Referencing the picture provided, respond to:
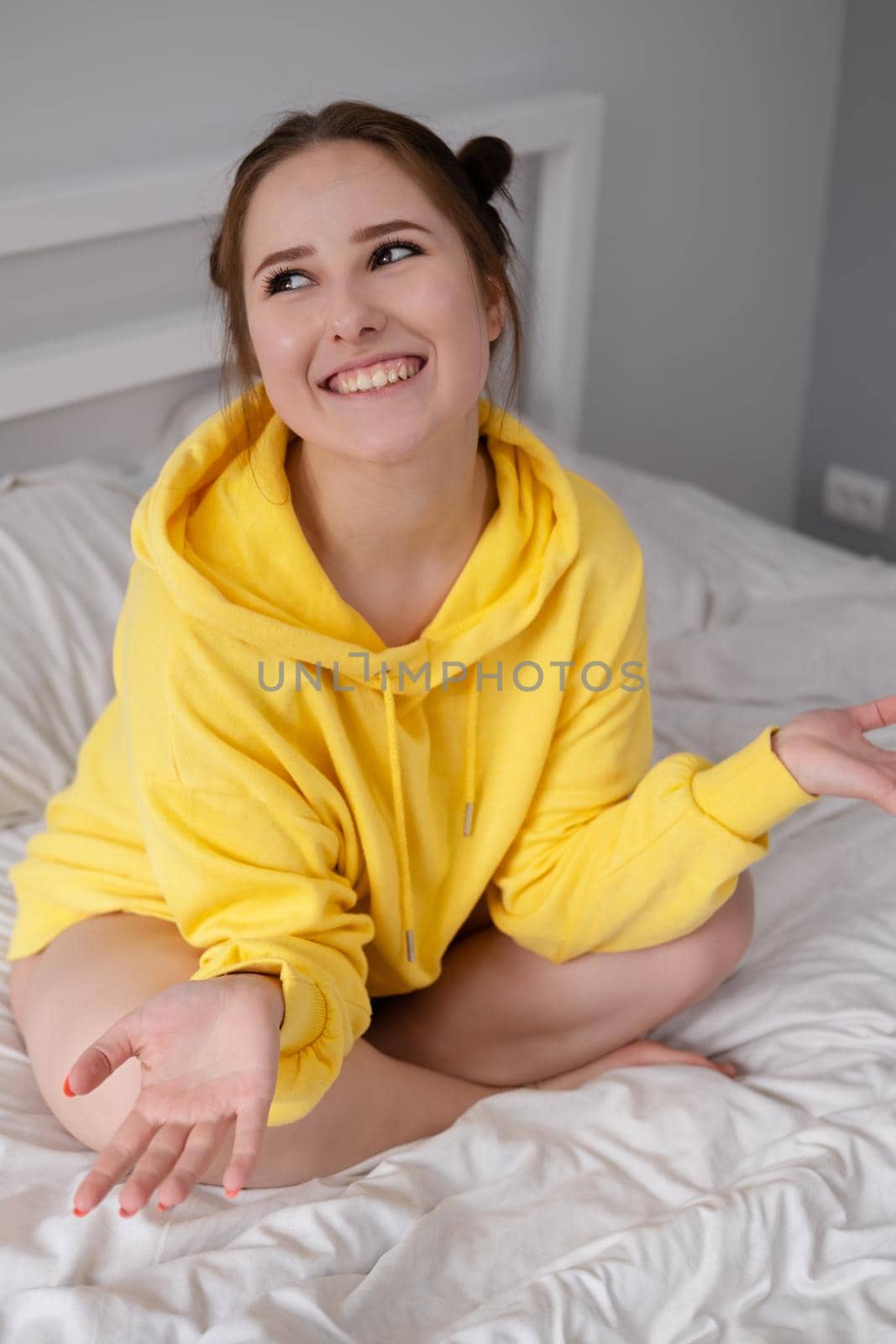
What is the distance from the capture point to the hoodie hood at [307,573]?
3.54 ft

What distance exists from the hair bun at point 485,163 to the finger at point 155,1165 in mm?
700

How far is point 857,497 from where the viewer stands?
8.87 feet

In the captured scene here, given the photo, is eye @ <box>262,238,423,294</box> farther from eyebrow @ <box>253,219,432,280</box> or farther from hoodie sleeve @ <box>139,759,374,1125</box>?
hoodie sleeve @ <box>139,759,374,1125</box>

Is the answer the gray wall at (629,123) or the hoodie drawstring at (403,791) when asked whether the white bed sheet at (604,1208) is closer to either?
the hoodie drawstring at (403,791)

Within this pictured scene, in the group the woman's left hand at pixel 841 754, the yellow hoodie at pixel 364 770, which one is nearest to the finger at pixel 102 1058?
the yellow hoodie at pixel 364 770

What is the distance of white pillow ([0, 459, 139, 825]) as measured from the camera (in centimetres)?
148

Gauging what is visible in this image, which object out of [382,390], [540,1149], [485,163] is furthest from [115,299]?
[540,1149]

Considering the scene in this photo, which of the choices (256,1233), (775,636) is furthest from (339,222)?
(775,636)

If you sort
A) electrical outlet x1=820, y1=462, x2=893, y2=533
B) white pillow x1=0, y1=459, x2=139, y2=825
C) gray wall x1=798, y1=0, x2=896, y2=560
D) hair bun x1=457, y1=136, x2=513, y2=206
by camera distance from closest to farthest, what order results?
1. hair bun x1=457, y1=136, x2=513, y2=206
2. white pillow x1=0, y1=459, x2=139, y2=825
3. gray wall x1=798, y1=0, x2=896, y2=560
4. electrical outlet x1=820, y1=462, x2=893, y2=533

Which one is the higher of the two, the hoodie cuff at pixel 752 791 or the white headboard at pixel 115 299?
the white headboard at pixel 115 299

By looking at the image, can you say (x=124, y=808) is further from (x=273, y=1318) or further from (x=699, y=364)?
(x=699, y=364)

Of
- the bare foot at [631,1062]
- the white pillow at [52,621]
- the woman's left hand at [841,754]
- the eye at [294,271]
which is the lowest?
the bare foot at [631,1062]

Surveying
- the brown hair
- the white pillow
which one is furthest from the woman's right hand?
the white pillow

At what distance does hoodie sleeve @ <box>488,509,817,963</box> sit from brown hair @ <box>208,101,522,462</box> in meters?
0.23
